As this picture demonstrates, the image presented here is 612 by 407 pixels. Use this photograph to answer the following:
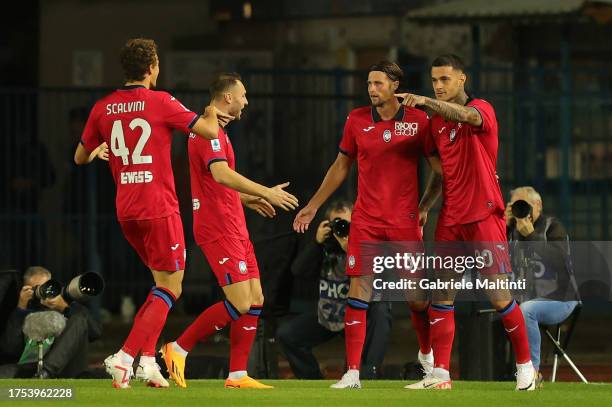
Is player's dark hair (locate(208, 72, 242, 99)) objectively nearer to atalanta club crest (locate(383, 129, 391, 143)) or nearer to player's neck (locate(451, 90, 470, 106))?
atalanta club crest (locate(383, 129, 391, 143))

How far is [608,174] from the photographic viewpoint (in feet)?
59.3

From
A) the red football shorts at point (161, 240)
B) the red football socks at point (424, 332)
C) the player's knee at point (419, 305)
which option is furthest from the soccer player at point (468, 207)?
the red football shorts at point (161, 240)

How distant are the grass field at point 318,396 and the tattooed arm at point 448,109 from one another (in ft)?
5.58

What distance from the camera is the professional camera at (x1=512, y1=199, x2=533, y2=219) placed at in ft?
43.5

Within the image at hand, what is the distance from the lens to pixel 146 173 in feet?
36.9

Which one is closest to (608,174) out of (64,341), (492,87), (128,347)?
(492,87)

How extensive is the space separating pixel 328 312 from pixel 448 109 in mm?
3067

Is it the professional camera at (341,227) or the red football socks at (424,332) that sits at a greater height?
the professional camera at (341,227)

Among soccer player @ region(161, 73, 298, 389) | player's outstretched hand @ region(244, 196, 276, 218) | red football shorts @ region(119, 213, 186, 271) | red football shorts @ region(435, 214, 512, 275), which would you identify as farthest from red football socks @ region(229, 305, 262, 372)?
red football shorts @ region(435, 214, 512, 275)

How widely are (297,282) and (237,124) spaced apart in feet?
6.18

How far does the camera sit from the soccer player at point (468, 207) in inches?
459

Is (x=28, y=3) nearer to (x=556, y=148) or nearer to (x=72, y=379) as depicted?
(x=556, y=148)

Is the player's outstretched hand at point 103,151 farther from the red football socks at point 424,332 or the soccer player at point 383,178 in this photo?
the red football socks at point 424,332

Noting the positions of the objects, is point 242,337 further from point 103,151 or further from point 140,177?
point 103,151
